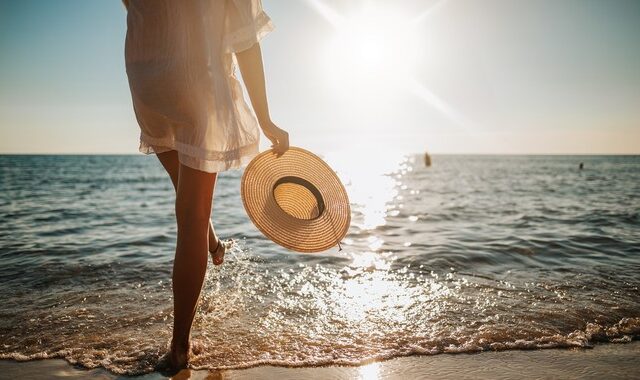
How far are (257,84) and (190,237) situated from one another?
2.53 ft

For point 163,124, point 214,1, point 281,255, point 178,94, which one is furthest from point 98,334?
point 281,255

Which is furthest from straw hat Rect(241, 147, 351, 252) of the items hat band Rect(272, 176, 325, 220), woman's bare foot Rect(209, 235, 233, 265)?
woman's bare foot Rect(209, 235, 233, 265)

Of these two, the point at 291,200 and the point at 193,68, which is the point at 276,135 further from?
the point at 291,200

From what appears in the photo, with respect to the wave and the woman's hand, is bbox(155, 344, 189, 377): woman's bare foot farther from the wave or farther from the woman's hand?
the woman's hand

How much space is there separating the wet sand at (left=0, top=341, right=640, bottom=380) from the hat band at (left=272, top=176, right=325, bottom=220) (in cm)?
98

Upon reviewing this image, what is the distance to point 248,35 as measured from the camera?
1812 millimetres

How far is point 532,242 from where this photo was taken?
5734 millimetres

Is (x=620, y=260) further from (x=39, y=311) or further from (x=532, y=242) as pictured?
(x=39, y=311)

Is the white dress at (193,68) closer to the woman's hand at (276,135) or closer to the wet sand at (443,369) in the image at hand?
the woman's hand at (276,135)

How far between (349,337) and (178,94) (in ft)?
5.55

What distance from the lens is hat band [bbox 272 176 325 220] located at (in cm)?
267

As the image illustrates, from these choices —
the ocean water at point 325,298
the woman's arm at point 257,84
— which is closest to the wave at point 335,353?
the ocean water at point 325,298

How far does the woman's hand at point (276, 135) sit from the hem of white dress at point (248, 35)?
36 centimetres

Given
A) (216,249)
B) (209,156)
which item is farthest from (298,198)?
(209,156)
